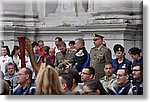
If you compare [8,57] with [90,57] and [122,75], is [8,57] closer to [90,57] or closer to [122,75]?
[90,57]

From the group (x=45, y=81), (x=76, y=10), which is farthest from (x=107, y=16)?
(x=45, y=81)

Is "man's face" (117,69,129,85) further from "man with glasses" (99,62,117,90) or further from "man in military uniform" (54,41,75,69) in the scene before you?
"man in military uniform" (54,41,75,69)

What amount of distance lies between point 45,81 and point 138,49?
0.49m

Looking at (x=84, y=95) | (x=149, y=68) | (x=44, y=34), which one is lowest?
(x=84, y=95)

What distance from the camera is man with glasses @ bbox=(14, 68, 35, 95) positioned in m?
2.07

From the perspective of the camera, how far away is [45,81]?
207cm

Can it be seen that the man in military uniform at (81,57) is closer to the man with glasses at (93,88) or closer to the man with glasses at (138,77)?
the man with glasses at (93,88)

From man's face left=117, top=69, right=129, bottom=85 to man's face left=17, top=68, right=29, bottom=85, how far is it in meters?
0.46

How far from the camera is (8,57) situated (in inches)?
81.9

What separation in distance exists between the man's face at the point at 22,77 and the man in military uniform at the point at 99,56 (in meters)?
0.34

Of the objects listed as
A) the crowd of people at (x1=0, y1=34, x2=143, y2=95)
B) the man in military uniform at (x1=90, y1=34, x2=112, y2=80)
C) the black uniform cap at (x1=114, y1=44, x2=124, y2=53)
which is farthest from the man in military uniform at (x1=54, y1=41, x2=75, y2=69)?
the black uniform cap at (x1=114, y1=44, x2=124, y2=53)

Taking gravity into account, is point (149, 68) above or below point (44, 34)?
below

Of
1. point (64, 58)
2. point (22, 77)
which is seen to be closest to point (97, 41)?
point (64, 58)

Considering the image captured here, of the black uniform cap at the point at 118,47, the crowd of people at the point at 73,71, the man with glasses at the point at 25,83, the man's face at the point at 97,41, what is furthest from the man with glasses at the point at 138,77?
the man with glasses at the point at 25,83
